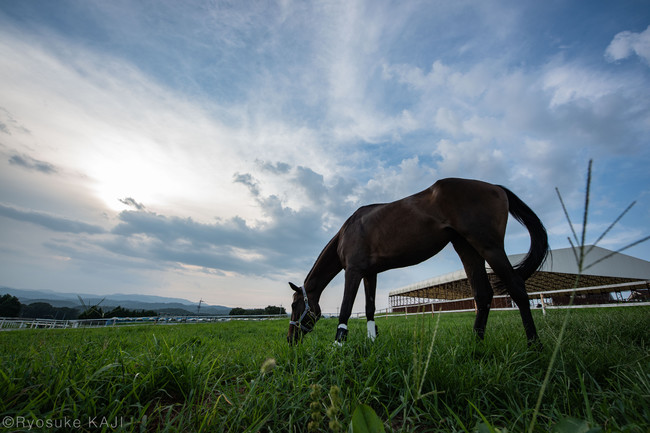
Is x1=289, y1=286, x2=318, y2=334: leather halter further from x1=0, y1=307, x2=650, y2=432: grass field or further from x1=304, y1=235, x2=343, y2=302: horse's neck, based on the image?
x1=0, y1=307, x2=650, y2=432: grass field

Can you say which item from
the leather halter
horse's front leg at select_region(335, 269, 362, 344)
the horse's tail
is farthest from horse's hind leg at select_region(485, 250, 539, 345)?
the leather halter

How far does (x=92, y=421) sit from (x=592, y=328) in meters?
6.07

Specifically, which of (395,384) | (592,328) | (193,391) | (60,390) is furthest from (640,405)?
(60,390)

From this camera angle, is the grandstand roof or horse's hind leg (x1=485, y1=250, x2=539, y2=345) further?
the grandstand roof

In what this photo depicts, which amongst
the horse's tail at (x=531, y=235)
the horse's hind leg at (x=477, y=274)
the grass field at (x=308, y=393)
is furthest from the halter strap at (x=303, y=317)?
the horse's tail at (x=531, y=235)

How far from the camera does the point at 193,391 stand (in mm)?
2102

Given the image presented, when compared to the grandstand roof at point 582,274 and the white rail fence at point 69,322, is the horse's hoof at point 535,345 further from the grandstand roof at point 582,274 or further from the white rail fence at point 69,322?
the white rail fence at point 69,322

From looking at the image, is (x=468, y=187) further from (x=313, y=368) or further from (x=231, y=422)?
(x=231, y=422)

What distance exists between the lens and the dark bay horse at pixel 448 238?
12.4ft

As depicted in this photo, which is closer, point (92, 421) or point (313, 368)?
point (92, 421)

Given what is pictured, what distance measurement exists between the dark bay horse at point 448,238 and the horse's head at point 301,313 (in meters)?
0.05

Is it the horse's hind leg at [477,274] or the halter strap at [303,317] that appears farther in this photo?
the halter strap at [303,317]

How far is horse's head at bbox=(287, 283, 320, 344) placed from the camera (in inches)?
196

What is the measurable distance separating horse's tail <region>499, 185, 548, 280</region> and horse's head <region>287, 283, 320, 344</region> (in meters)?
3.35
